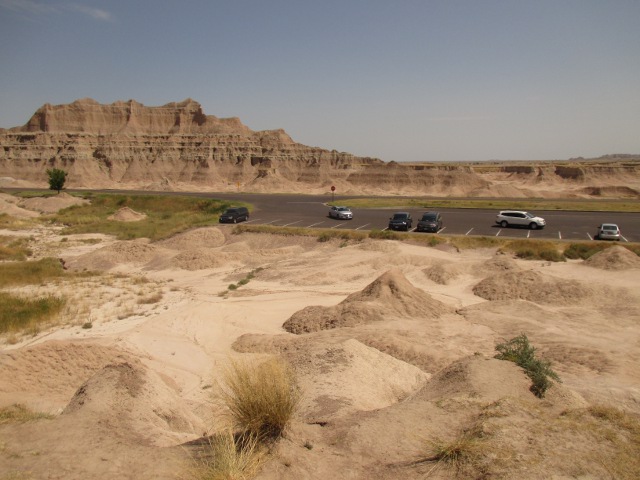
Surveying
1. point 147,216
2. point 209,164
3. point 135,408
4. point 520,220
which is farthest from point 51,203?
point 135,408

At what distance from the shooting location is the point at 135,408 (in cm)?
1032

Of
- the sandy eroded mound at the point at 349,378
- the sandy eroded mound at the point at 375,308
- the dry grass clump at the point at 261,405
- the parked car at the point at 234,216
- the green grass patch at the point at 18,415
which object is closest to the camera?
the dry grass clump at the point at 261,405

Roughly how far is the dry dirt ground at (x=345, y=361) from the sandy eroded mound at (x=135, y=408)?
52 millimetres

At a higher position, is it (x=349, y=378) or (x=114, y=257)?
(x=349, y=378)

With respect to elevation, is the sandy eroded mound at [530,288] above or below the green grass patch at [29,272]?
above

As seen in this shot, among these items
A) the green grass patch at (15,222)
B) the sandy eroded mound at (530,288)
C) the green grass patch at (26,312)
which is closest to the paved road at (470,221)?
the sandy eroded mound at (530,288)

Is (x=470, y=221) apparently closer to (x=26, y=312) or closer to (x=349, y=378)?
(x=349, y=378)

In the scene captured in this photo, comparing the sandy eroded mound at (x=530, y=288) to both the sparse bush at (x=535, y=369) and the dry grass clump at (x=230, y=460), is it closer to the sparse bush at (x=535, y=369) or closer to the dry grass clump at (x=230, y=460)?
the sparse bush at (x=535, y=369)

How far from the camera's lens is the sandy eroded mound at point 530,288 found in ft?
75.0

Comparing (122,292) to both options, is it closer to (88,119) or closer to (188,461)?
(188,461)

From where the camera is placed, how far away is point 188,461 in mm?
7172

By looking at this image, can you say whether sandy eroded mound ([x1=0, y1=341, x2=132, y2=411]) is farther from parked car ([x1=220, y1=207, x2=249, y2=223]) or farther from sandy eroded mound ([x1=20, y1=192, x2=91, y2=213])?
sandy eroded mound ([x1=20, y1=192, x2=91, y2=213])

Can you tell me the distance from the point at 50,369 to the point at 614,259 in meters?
29.2

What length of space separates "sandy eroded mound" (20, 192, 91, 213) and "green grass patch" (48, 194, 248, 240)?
8.13 feet
